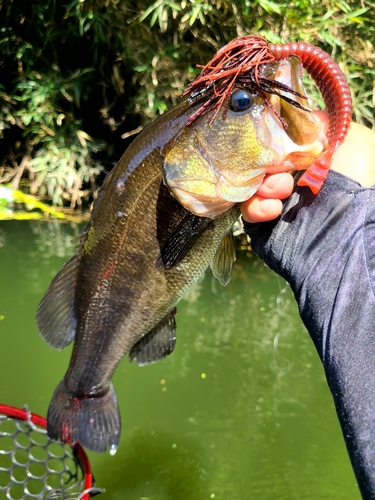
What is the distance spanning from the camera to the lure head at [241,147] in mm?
996

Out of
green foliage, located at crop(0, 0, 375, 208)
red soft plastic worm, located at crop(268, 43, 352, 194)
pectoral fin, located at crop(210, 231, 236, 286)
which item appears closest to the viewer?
red soft plastic worm, located at crop(268, 43, 352, 194)

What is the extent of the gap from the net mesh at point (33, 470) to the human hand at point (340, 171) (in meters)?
1.09

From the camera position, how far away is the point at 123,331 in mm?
1367

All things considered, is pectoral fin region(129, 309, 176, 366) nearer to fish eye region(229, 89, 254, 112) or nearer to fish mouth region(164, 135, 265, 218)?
fish mouth region(164, 135, 265, 218)

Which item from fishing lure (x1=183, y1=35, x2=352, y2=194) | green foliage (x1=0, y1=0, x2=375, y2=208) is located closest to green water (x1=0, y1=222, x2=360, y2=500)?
fishing lure (x1=183, y1=35, x2=352, y2=194)

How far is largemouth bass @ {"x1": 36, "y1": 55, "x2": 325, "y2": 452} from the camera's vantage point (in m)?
1.04

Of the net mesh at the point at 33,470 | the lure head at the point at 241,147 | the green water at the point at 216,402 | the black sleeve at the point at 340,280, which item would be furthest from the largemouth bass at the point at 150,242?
the green water at the point at 216,402

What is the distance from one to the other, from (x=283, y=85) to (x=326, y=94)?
4.3 inches

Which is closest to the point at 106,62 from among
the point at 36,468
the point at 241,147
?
the point at 36,468

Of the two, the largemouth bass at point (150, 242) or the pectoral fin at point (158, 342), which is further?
the pectoral fin at point (158, 342)

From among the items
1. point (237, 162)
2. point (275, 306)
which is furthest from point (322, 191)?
point (275, 306)

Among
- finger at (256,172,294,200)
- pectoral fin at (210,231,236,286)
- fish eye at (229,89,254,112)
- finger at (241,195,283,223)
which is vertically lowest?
pectoral fin at (210,231,236,286)

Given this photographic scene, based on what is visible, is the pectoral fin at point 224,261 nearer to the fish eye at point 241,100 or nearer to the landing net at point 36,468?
the fish eye at point 241,100

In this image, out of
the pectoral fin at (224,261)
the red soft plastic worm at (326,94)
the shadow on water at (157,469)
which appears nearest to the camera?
the red soft plastic worm at (326,94)
